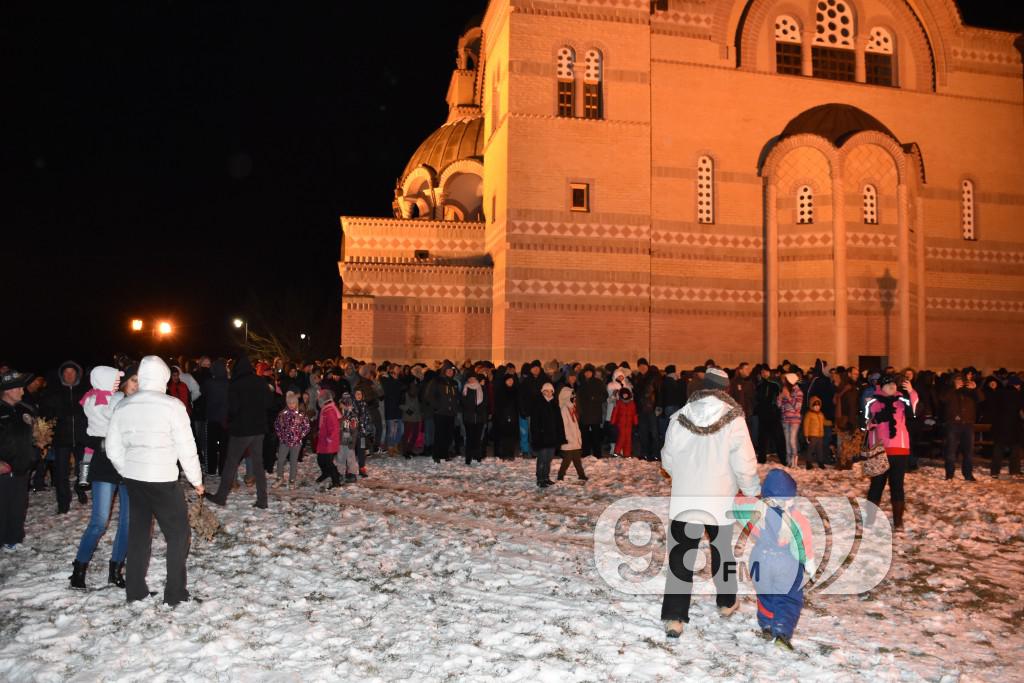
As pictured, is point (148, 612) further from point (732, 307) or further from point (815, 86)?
point (815, 86)

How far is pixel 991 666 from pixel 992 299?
24.7 m

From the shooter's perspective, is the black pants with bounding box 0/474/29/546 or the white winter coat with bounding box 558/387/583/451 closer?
the black pants with bounding box 0/474/29/546

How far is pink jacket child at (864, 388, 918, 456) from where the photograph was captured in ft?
30.3

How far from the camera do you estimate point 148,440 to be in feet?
20.1

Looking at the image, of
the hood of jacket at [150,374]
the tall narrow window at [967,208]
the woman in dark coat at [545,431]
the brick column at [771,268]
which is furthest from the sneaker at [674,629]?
the tall narrow window at [967,208]

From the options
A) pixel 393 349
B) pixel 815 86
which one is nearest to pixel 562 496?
pixel 393 349

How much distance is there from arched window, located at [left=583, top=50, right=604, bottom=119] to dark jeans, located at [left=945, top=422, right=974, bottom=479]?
14263 millimetres

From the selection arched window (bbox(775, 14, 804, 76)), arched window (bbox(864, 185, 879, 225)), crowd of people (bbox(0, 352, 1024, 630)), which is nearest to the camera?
crowd of people (bbox(0, 352, 1024, 630))

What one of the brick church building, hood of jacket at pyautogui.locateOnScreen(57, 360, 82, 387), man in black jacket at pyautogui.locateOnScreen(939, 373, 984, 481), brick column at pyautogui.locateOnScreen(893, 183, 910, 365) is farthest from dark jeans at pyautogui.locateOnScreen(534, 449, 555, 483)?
brick column at pyautogui.locateOnScreen(893, 183, 910, 365)

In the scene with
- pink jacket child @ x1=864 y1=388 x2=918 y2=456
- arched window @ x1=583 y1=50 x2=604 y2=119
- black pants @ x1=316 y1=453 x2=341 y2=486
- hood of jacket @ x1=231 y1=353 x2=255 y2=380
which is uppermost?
arched window @ x1=583 y1=50 x2=604 y2=119

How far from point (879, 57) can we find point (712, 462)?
25339 millimetres

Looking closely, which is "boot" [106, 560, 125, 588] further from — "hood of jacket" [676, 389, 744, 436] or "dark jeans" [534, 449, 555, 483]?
"dark jeans" [534, 449, 555, 483]

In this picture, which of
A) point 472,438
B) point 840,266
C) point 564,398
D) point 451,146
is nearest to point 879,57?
point 840,266

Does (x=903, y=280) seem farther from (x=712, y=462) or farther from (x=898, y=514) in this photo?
(x=712, y=462)
